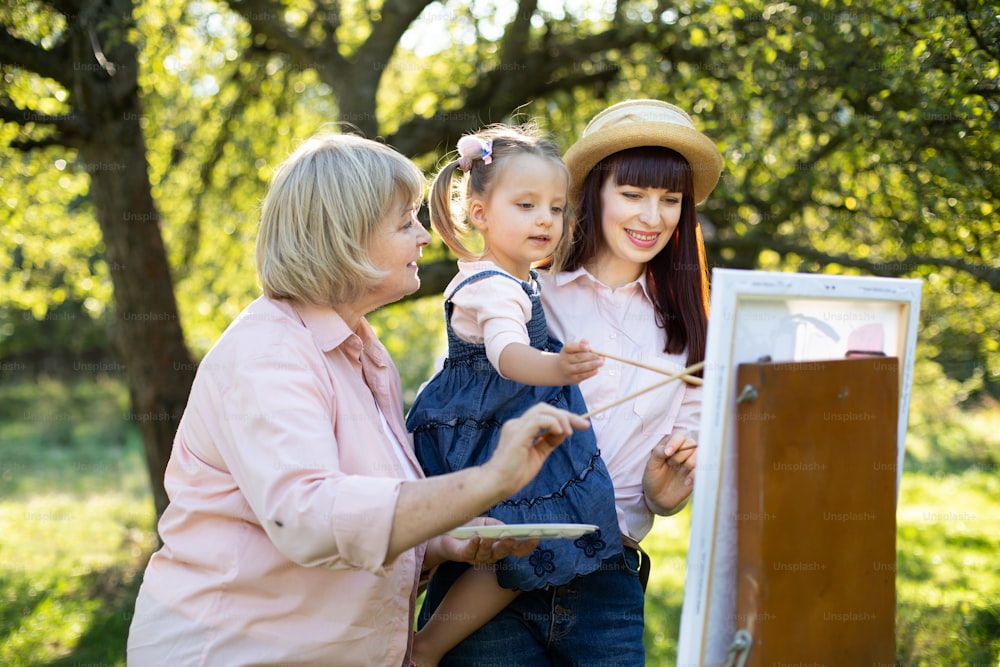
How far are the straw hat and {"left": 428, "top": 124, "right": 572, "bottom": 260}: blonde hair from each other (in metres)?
0.11

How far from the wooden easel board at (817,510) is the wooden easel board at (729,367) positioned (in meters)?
0.03

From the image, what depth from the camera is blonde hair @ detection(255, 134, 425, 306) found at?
2164 mm

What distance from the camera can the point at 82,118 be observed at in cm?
486

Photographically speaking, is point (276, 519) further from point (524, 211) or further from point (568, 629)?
point (524, 211)

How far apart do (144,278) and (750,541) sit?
4.21 metres

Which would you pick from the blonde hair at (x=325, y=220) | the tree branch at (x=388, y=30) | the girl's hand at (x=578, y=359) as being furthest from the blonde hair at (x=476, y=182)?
the tree branch at (x=388, y=30)

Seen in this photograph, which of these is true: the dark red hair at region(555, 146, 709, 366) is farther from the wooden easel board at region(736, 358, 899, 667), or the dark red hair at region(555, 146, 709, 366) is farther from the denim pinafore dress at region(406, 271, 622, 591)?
the wooden easel board at region(736, 358, 899, 667)

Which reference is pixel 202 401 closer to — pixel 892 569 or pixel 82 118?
pixel 892 569

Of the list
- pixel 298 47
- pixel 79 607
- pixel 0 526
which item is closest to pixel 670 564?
pixel 79 607

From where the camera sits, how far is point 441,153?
6566 mm

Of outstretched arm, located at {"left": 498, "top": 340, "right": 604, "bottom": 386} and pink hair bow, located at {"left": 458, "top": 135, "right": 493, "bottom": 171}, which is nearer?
outstretched arm, located at {"left": 498, "top": 340, "right": 604, "bottom": 386}

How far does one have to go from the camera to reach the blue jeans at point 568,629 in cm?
248

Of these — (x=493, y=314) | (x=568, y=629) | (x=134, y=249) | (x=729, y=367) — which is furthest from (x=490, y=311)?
(x=134, y=249)

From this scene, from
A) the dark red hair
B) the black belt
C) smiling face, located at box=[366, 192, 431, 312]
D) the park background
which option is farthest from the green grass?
smiling face, located at box=[366, 192, 431, 312]
